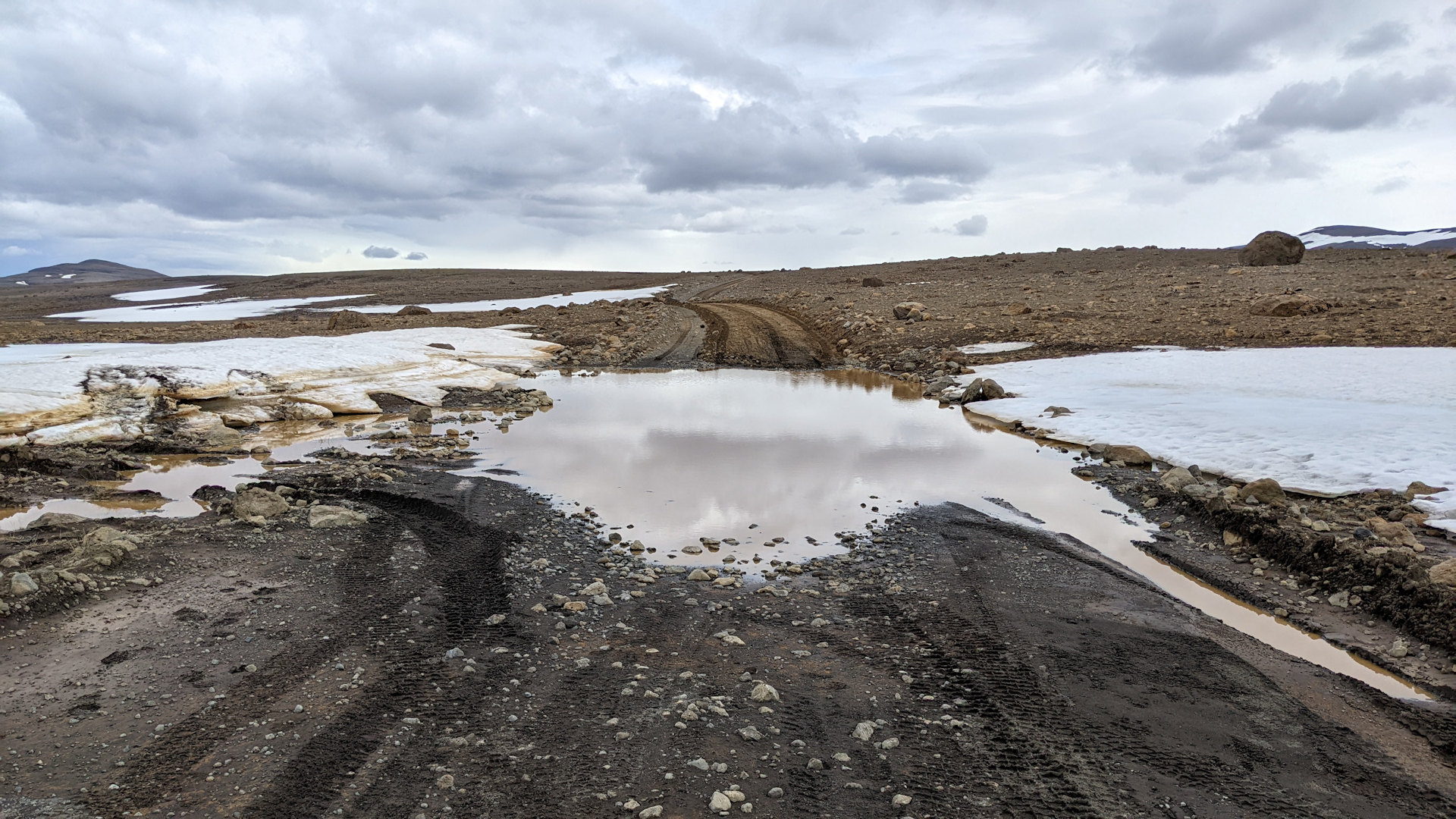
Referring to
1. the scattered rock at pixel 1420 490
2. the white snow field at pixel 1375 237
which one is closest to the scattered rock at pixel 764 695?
the scattered rock at pixel 1420 490

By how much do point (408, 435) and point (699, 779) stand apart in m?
10.1

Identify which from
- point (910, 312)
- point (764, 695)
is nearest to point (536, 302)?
point (910, 312)

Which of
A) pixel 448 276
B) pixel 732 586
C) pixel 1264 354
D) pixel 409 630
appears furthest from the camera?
pixel 448 276

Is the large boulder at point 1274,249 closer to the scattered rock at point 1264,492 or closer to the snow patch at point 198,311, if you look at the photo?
the scattered rock at point 1264,492

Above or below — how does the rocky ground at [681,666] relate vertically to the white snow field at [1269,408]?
below

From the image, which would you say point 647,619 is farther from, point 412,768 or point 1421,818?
point 1421,818

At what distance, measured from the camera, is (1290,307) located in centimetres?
2153

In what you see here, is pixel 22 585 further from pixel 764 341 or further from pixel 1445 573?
pixel 764 341

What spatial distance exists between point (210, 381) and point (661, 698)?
13.6m

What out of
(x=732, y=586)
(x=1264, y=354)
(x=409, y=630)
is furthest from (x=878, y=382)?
(x=409, y=630)

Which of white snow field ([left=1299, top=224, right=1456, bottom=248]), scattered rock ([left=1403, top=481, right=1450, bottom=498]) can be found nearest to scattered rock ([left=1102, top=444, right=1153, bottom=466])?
scattered rock ([left=1403, top=481, right=1450, bottom=498])

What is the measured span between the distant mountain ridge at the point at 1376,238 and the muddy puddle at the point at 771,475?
282ft

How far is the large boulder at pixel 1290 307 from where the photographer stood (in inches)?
844

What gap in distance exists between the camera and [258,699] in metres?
4.51
